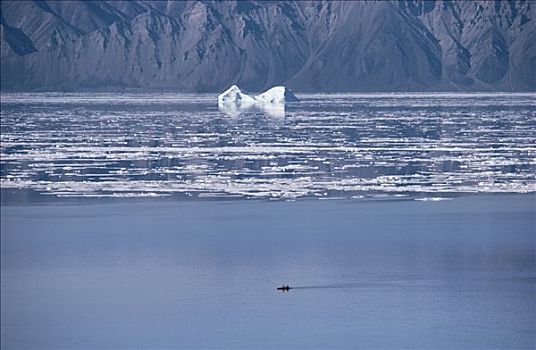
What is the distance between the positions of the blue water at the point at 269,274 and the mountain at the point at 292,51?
146m

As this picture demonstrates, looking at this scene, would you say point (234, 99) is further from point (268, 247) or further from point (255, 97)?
point (268, 247)

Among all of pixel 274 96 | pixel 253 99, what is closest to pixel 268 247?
pixel 253 99

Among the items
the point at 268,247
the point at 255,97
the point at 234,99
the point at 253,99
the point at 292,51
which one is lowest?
the point at 292,51

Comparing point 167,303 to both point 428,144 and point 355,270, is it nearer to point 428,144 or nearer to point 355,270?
point 355,270

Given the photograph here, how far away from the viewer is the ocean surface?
14.9m

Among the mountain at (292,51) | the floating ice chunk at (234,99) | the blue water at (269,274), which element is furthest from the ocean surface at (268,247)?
the mountain at (292,51)

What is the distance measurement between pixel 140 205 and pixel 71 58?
16560 cm

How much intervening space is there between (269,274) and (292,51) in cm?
16828

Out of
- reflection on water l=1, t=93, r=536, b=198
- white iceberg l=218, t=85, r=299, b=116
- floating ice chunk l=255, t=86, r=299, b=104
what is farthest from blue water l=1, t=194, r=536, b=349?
floating ice chunk l=255, t=86, r=299, b=104

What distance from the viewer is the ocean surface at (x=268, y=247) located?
1487 cm

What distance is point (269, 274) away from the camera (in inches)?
699

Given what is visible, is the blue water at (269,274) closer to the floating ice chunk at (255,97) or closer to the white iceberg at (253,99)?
the white iceberg at (253,99)

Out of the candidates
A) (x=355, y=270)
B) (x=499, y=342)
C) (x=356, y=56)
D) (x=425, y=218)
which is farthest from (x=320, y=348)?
(x=356, y=56)

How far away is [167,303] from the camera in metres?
15.9
